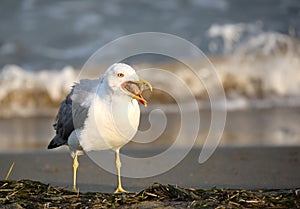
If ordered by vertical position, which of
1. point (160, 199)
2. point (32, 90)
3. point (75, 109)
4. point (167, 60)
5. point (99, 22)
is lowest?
point (160, 199)

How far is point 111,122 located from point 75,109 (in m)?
0.57

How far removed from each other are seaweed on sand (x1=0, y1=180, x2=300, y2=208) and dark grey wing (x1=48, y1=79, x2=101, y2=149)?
98 centimetres

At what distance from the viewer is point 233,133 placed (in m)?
8.45

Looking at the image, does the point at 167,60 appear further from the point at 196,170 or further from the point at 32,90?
the point at 196,170

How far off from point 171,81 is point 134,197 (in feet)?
27.8

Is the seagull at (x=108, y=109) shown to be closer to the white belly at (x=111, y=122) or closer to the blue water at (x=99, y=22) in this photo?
the white belly at (x=111, y=122)

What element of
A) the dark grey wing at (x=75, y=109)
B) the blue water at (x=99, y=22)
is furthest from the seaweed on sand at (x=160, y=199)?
the blue water at (x=99, y=22)

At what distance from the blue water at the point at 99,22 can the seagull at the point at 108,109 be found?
31.1ft

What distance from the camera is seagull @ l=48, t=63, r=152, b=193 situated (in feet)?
14.7

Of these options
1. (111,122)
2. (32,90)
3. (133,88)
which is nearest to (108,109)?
(111,122)

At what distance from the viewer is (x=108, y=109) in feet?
14.9

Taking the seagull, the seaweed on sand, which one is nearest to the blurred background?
the seagull

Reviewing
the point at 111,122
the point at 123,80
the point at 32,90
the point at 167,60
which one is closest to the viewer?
the point at 123,80

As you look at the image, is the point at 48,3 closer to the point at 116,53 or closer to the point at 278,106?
the point at 116,53
